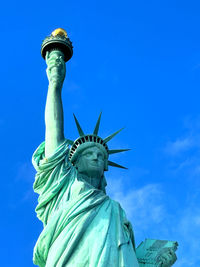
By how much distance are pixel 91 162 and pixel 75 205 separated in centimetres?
166

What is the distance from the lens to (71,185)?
11.5 meters

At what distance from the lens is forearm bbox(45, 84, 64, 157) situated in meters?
12.1

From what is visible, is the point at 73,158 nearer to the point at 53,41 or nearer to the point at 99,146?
the point at 99,146

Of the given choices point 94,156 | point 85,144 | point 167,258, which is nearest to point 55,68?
point 85,144

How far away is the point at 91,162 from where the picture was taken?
1234 cm

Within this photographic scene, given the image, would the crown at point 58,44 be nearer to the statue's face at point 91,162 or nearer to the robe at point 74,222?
the statue's face at point 91,162

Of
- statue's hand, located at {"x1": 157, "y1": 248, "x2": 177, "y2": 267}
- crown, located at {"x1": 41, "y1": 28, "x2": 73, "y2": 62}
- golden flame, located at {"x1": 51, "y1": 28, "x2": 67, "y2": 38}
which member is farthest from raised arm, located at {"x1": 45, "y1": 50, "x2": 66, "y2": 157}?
statue's hand, located at {"x1": 157, "y1": 248, "x2": 177, "y2": 267}

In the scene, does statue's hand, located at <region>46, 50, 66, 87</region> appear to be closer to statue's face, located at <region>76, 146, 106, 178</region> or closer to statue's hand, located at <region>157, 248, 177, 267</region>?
statue's face, located at <region>76, 146, 106, 178</region>

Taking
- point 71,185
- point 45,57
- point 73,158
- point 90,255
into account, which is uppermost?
point 45,57

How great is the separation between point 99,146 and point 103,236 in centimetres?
271

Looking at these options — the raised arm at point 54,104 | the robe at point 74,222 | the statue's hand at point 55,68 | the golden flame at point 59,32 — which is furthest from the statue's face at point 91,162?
the golden flame at point 59,32

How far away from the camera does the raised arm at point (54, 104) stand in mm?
12141

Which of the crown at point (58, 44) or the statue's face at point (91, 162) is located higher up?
the crown at point (58, 44)

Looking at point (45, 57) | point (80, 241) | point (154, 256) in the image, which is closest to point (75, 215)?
point (80, 241)
